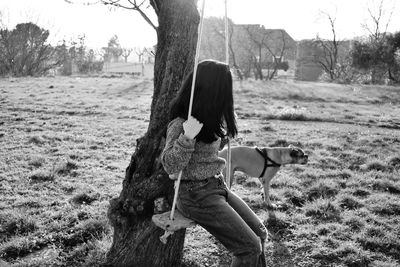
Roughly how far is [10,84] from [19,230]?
783 inches

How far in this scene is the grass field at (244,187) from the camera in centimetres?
431

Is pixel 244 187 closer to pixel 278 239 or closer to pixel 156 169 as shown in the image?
pixel 278 239

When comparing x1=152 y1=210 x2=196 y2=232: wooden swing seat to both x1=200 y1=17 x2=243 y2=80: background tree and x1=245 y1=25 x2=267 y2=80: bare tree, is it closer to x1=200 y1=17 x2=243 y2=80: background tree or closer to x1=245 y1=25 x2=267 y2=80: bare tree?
x1=200 y1=17 x2=243 y2=80: background tree

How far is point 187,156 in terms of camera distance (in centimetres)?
271

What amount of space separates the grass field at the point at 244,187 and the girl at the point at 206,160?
1.42m

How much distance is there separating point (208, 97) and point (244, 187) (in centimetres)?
395

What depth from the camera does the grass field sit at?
14.1 ft

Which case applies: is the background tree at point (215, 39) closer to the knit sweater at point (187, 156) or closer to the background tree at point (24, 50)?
the background tree at point (24, 50)

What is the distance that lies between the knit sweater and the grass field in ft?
5.16

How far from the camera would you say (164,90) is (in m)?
3.57

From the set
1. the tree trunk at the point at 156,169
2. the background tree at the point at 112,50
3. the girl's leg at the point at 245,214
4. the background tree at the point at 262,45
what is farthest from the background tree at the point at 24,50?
the girl's leg at the point at 245,214

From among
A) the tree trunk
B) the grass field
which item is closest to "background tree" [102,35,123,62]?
the grass field

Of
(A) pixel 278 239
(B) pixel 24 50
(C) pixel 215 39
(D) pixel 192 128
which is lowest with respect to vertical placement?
(A) pixel 278 239

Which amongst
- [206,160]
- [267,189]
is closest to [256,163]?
[267,189]
